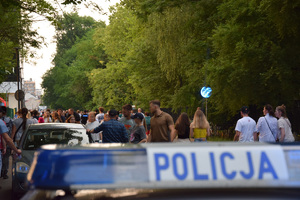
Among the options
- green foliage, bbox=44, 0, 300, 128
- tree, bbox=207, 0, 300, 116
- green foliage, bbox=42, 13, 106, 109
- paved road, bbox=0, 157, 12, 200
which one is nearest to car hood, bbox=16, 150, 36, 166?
paved road, bbox=0, 157, 12, 200

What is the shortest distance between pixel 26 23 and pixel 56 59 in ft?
249

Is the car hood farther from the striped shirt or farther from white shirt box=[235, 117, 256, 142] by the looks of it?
white shirt box=[235, 117, 256, 142]

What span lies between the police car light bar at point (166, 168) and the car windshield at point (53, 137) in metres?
9.95

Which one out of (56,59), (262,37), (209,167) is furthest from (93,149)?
(56,59)

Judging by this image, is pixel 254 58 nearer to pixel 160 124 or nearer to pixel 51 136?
pixel 160 124

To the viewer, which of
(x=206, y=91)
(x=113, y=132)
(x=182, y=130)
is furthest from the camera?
(x=206, y=91)

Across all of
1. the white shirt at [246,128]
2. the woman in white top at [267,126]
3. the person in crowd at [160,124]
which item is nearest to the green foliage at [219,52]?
the person in crowd at [160,124]

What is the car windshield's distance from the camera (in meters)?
12.2

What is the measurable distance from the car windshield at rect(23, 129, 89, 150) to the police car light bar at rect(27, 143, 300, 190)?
9945 millimetres

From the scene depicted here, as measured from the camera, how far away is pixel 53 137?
1227cm

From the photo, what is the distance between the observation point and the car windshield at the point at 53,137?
12.2 metres

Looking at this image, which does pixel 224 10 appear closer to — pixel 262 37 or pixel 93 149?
pixel 262 37

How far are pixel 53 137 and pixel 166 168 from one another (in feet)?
33.7

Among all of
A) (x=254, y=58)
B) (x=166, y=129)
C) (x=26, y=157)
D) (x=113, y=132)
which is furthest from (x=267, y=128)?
(x=254, y=58)
